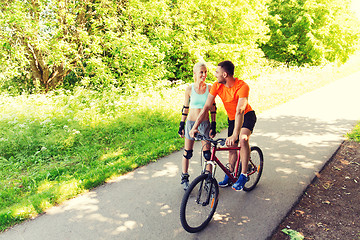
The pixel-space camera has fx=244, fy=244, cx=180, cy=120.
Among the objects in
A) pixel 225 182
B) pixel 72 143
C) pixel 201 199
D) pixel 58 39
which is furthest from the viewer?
pixel 58 39

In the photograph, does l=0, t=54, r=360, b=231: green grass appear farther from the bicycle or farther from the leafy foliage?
the bicycle

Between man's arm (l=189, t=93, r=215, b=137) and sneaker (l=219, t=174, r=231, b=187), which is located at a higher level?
man's arm (l=189, t=93, r=215, b=137)

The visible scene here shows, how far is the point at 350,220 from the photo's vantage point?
341 centimetres

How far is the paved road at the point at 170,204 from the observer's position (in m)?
3.26

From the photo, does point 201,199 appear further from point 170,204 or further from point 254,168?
point 254,168

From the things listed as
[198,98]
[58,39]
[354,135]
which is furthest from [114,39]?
[354,135]

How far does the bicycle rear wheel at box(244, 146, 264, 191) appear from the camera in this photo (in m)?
4.06

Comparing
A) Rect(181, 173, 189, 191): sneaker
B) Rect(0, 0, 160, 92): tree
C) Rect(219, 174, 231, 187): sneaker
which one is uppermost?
Rect(0, 0, 160, 92): tree

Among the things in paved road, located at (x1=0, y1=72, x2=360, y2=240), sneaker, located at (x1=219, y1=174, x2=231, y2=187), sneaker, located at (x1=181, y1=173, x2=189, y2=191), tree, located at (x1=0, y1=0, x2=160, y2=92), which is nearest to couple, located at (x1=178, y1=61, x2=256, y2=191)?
sneaker, located at (x1=181, y1=173, x2=189, y2=191)

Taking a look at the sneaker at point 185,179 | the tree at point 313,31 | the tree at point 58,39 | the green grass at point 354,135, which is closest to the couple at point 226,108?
the sneaker at point 185,179

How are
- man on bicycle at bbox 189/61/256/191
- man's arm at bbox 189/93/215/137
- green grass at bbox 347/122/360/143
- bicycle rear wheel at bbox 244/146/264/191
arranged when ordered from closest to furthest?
man on bicycle at bbox 189/61/256/191 < man's arm at bbox 189/93/215/137 < bicycle rear wheel at bbox 244/146/264/191 < green grass at bbox 347/122/360/143

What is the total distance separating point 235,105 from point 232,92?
0.71 feet

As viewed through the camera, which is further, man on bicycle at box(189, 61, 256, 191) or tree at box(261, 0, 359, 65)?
tree at box(261, 0, 359, 65)

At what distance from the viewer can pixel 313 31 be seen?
75.3 ft
